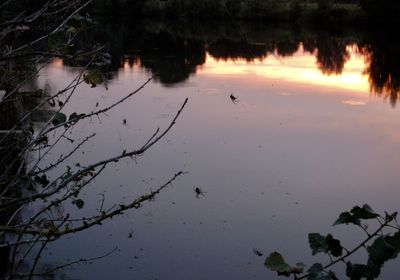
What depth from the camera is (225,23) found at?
4131 cm

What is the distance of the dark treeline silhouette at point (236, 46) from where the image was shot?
20.5 metres

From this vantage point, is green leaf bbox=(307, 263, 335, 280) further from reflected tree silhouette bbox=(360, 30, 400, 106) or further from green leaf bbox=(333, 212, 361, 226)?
reflected tree silhouette bbox=(360, 30, 400, 106)

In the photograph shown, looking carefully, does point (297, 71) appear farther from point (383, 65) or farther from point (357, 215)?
point (357, 215)

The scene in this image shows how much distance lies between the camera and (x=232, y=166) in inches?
387

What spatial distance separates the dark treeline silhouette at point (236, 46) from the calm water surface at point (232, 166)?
56 centimetres

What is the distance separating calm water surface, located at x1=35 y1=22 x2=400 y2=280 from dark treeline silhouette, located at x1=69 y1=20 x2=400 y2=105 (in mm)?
559

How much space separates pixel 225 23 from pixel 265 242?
35712mm

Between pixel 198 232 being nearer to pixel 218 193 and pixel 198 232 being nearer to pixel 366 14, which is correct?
pixel 218 193

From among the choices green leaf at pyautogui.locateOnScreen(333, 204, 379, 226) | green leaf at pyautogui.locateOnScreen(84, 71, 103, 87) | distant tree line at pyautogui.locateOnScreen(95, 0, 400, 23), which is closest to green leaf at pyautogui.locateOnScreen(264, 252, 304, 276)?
green leaf at pyautogui.locateOnScreen(333, 204, 379, 226)

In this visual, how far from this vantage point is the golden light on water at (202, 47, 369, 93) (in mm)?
18828

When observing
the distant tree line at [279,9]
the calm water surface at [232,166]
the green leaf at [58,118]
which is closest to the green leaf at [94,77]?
the green leaf at [58,118]

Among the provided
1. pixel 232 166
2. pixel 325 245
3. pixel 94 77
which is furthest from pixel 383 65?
pixel 325 245

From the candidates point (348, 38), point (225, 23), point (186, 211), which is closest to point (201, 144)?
point (186, 211)

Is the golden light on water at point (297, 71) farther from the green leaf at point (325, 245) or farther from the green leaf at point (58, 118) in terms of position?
the green leaf at point (325, 245)
